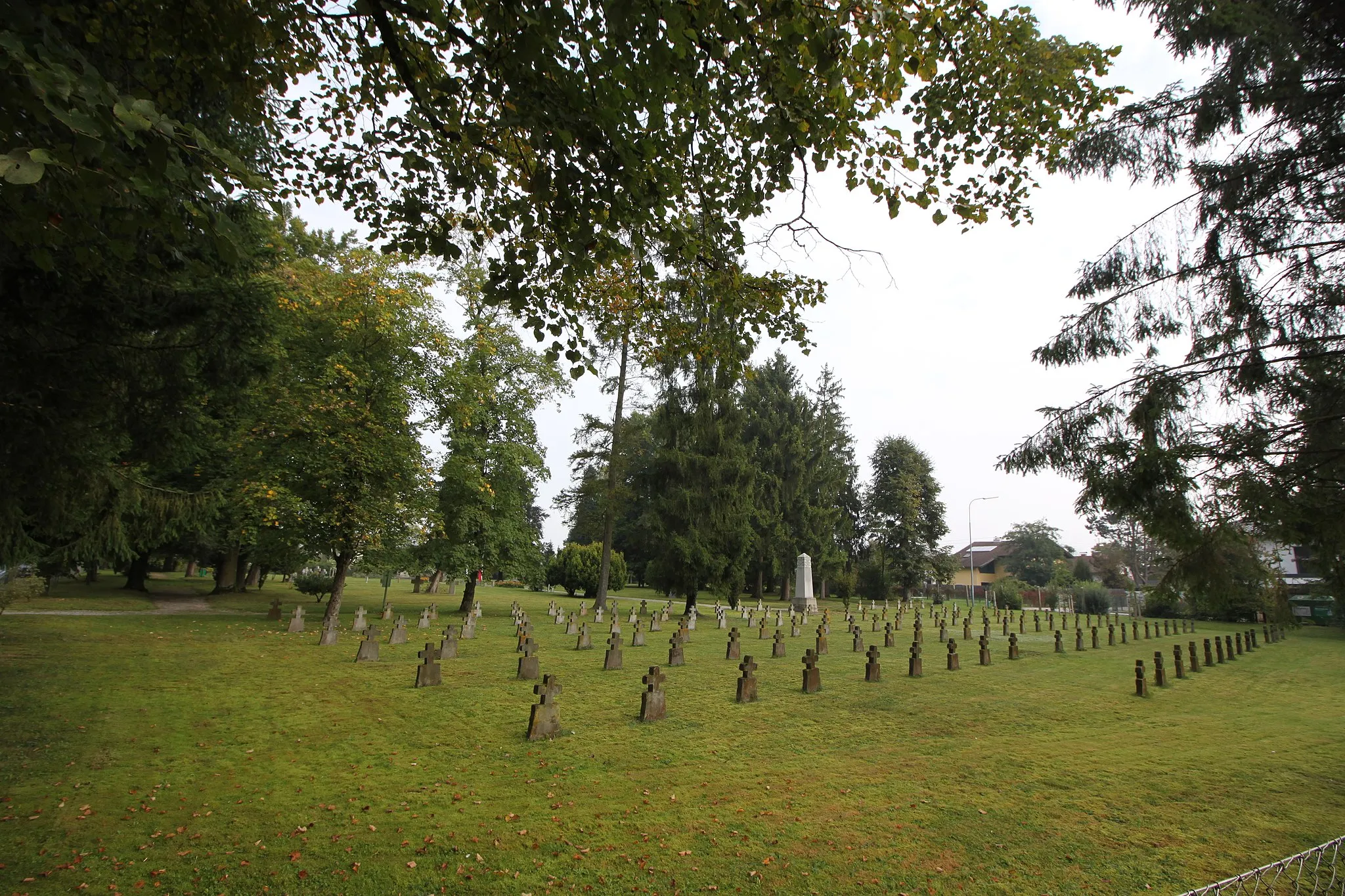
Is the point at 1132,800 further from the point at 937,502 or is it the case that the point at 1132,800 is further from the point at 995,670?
the point at 937,502

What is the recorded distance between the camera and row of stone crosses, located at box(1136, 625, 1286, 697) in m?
11.2

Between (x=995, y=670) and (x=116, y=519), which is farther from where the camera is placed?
(x=995, y=670)

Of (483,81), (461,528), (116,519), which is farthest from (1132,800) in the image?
(461,528)

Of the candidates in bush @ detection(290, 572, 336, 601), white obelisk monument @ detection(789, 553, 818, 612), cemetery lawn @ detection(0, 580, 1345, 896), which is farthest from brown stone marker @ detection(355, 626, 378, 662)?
white obelisk monument @ detection(789, 553, 818, 612)

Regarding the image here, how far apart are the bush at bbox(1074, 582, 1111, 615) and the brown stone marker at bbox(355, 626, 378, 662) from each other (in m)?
39.9

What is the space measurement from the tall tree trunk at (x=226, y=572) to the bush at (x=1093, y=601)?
4352cm

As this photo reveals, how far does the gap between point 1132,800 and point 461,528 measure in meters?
18.3

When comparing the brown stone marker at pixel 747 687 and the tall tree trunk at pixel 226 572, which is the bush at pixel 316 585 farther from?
the brown stone marker at pixel 747 687

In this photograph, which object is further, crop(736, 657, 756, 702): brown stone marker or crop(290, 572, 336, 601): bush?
crop(290, 572, 336, 601): bush

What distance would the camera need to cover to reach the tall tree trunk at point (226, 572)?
24219mm

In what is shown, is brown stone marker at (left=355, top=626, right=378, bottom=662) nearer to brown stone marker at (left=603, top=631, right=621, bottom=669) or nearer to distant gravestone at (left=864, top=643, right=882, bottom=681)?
brown stone marker at (left=603, top=631, right=621, bottom=669)

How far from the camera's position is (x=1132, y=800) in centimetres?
565

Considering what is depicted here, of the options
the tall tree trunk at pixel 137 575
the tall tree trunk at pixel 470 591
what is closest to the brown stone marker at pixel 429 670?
the tall tree trunk at pixel 470 591

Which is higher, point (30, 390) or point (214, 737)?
point (30, 390)
